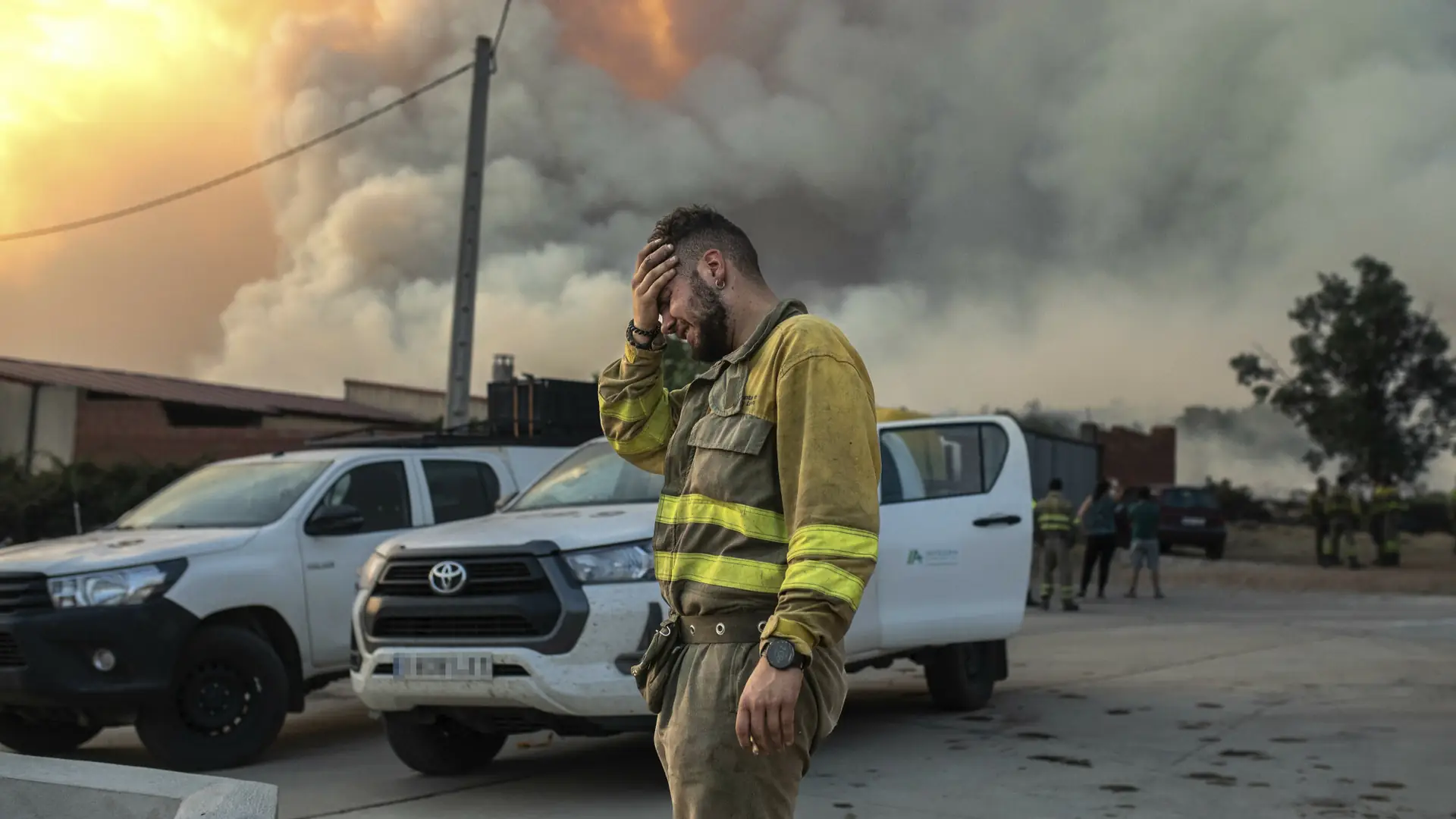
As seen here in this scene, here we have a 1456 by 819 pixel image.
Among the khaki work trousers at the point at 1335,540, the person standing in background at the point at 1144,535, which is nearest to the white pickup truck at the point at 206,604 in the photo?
the person standing in background at the point at 1144,535

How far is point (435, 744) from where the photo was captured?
24.5ft

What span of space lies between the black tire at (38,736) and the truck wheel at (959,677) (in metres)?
4.94

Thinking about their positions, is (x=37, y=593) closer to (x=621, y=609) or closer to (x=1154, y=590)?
(x=621, y=609)

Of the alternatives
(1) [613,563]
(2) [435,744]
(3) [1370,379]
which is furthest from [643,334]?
(3) [1370,379]

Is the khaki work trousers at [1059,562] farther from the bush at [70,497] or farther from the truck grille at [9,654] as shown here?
the truck grille at [9,654]

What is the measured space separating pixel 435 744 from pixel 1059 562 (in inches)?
531

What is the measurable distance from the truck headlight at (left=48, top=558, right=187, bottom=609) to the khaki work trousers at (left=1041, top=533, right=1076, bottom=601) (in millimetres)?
13354

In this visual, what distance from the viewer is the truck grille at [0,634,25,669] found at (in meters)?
7.49

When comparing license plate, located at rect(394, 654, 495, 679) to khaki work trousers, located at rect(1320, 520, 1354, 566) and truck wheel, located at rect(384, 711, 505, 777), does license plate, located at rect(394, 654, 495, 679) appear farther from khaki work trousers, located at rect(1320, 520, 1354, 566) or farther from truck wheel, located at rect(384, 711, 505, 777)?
khaki work trousers, located at rect(1320, 520, 1354, 566)

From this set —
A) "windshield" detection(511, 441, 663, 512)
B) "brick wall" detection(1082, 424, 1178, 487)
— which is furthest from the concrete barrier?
"brick wall" detection(1082, 424, 1178, 487)

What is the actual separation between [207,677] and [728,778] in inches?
227

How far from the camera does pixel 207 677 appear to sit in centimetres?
793

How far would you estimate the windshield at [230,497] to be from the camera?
885 centimetres

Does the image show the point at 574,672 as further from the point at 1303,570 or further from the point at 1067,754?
the point at 1303,570
